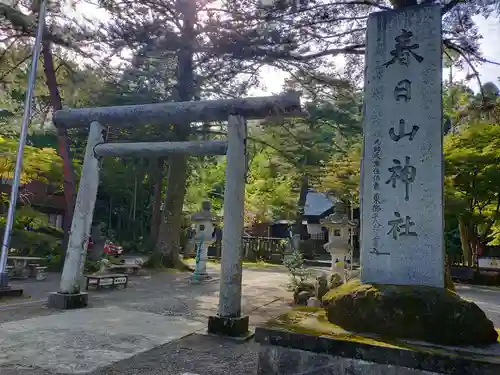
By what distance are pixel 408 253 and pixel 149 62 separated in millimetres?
12446

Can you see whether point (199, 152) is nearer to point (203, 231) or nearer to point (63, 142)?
point (203, 231)

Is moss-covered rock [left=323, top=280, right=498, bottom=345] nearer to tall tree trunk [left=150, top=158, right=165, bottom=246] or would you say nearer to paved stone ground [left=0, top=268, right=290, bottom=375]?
paved stone ground [left=0, top=268, right=290, bottom=375]

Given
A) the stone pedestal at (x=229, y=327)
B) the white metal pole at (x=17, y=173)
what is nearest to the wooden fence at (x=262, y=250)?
the white metal pole at (x=17, y=173)

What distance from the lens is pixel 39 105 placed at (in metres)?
15.8

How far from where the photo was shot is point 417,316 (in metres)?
3.80

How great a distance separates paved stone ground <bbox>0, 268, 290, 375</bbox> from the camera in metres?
4.48

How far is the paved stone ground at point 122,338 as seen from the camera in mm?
4477

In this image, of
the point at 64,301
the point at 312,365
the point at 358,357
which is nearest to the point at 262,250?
the point at 64,301

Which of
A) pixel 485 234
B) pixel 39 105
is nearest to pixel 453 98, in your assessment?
pixel 485 234

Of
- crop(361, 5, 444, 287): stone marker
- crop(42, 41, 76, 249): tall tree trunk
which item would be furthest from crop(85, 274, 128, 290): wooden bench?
crop(361, 5, 444, 287): stone marker

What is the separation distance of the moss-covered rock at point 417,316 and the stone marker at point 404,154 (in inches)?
16.0

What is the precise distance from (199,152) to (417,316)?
4.43m

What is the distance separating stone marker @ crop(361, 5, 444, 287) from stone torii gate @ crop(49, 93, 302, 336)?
1680mm

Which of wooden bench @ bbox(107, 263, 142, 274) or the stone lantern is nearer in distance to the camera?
the stone lantern
